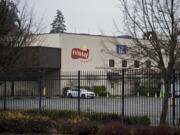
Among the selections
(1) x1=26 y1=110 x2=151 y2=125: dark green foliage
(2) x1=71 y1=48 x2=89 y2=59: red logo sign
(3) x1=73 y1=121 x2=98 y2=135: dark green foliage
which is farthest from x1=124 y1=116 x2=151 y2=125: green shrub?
(2) x1=71 y1=48 x2=89 y2=59: red logo sign

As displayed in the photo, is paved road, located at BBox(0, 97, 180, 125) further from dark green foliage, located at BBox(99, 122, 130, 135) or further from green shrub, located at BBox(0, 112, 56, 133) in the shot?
dark green foliage, located at BBox(99, 122, 130, 135)

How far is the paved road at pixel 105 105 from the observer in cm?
2200

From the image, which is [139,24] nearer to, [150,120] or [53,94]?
[150,120]

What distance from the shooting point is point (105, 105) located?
973 inches

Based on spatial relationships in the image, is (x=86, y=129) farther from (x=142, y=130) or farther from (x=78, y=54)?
(x=78, y=54)

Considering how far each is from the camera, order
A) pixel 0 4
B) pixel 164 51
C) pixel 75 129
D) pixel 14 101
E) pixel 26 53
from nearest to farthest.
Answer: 1. pixel 75 129
2. pixel 164 51
3. pixel 0 4
4. pixel 14 101
5. pixel 26 53

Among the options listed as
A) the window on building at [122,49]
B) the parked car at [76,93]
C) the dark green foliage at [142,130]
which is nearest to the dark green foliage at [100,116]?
the parked car at [76,93]

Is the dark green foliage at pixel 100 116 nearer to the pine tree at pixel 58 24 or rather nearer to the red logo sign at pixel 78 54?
the red logo sign at pixel 78 54

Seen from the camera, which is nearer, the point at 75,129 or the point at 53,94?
the point at 75,129

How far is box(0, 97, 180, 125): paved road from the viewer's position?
22000 mm

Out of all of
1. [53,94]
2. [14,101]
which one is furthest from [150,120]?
[14,101]

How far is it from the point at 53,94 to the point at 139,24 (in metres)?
6.93

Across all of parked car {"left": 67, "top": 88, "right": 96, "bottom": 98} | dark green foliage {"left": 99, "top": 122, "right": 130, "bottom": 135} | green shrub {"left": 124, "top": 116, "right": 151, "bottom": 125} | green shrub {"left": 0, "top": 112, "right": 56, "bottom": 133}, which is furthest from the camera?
parked car {"left": 67, "top": 88, "right": 96, "bottom": 98}

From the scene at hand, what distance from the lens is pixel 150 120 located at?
69.2ft
